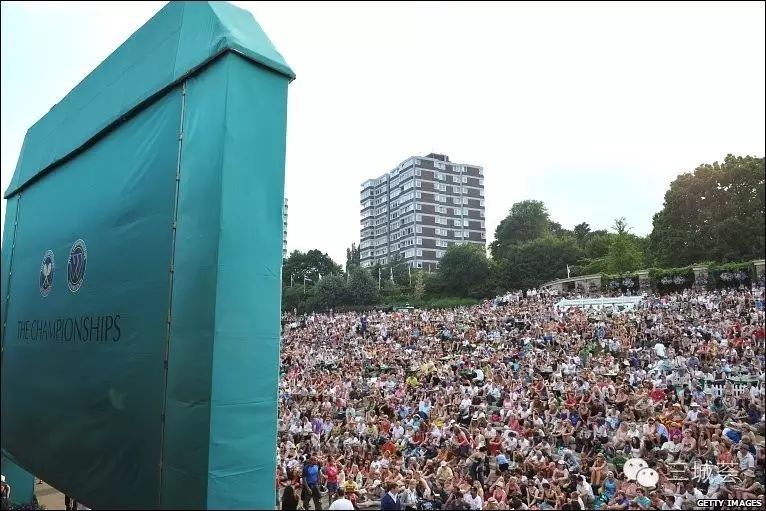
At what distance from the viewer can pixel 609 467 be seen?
34.8ft

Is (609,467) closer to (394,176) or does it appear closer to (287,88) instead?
(287,88)

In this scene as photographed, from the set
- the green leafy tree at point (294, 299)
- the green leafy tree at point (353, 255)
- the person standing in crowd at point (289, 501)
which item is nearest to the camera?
the person standing in crowd at point (289, 501)

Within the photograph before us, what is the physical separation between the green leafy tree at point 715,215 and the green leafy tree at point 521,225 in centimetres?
2972

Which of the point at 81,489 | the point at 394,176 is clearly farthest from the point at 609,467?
the point at 394,176

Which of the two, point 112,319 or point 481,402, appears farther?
point 481,402

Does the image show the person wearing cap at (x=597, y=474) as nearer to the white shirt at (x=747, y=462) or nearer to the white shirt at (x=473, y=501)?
the white shirt at (x=747, y=462)

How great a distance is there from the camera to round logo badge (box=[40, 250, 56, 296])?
586cm

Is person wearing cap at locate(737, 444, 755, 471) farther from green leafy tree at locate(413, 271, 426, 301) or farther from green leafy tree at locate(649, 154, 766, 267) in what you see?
green leafy tree at locate(413, 271, 426, 301)

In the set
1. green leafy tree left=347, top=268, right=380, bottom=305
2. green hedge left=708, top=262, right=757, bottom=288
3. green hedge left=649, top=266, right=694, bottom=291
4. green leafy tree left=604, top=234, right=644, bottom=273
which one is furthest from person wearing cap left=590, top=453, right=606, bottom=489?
green leafy tree left=347, top=268, right=380, bottom=305

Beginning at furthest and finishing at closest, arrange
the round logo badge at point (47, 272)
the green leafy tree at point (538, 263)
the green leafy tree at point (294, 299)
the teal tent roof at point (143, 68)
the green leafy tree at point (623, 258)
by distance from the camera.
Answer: the green leafy tree at point (294, 299), the green leafy tree at point (538, 263), the green leafy tree at point (623, 258), the round logo badge at point (47, 272), the teal tent roof at point (143, 68)

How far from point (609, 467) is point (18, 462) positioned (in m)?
9.61

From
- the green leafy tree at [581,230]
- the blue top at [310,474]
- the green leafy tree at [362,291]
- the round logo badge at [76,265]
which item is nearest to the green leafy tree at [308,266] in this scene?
the green leafy tree at [362,291]

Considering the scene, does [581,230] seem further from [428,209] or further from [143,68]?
[143,68]

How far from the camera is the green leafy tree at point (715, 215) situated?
42.5m
